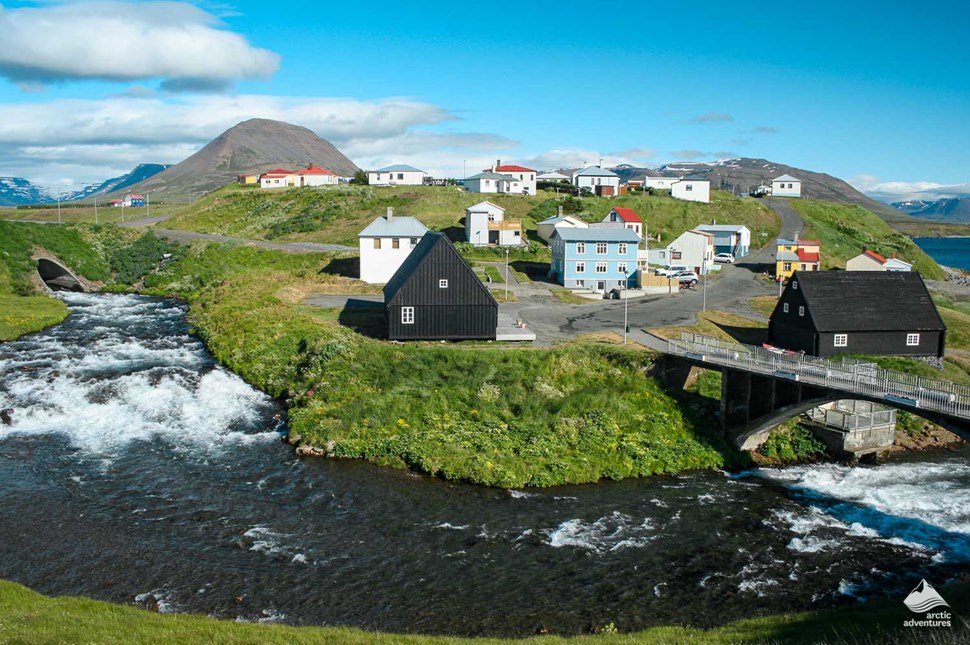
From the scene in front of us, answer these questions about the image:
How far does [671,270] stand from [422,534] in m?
55.7

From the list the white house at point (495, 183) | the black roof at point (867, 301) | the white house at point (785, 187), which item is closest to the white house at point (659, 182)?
the white house at point (785, 187)

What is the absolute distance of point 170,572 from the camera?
24.5 meters

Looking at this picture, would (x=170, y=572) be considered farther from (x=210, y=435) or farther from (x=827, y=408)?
(x=827, y=408)

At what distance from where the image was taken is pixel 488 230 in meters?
88.2

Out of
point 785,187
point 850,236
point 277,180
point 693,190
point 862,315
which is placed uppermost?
point 277,180

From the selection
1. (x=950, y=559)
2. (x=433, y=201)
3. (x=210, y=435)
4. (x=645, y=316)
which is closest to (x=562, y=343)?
(x=645, y=316)

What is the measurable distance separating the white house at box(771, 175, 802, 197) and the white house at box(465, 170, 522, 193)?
55.2 metres

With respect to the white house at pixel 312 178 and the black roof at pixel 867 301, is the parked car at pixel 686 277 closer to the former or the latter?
the black roof at pixel 867 301

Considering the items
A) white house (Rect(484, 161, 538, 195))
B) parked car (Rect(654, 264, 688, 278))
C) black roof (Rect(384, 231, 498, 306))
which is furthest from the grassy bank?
white house (Rect(484, 161, 538, 195))

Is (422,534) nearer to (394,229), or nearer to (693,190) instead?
(394,229)

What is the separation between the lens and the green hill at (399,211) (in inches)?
3981

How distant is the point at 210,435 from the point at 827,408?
31.6 m

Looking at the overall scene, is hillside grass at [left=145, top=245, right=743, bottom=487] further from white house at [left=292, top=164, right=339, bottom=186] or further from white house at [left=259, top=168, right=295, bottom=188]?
white house at [left=259, top=168, right=295, bottom=188]

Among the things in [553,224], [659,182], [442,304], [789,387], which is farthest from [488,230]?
[789,387]
